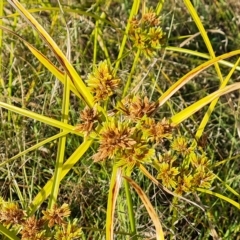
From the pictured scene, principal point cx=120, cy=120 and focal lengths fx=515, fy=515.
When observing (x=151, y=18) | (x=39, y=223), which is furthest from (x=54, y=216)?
(x=151, y=18)

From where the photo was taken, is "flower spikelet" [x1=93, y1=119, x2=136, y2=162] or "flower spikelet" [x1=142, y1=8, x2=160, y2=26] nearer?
Answer: "flower spikelet" [x1=93, y1=119, x2=136, y2=162]

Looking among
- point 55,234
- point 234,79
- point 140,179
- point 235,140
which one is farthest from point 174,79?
point 55,234

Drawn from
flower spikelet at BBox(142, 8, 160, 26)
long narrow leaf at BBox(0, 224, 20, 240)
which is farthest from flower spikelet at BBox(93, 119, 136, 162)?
flower spikelet at BBox(142, 8, 160, 26)

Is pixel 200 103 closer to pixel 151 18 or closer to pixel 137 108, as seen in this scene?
pixel 137 108

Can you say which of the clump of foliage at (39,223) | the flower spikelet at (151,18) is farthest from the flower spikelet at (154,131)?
the flower spikelet at (151,18)

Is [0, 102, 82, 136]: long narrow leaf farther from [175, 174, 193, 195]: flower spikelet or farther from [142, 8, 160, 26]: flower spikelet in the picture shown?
[142, 8, 160, 26]: flower spikelet

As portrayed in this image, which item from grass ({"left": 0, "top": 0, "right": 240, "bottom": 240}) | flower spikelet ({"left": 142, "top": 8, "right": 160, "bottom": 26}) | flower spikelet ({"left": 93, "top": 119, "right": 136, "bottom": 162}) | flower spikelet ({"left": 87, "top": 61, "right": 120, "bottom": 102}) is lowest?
grass ({"left": 0, "top": 0, "right": 240, "bottom": 240})
